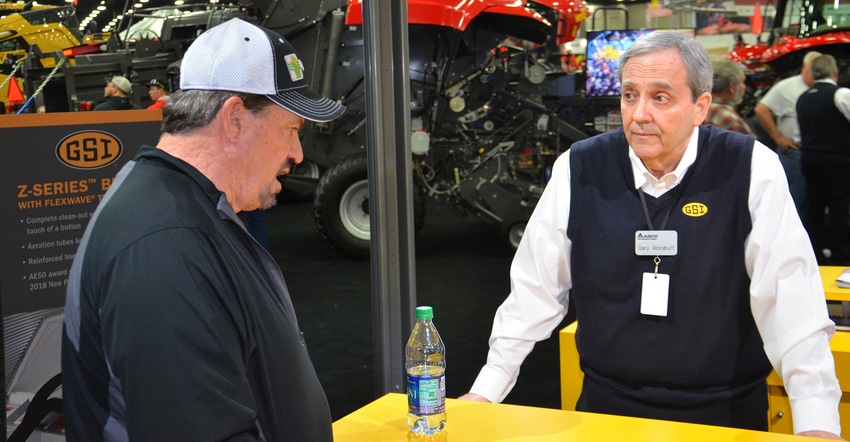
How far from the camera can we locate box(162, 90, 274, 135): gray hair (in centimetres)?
133

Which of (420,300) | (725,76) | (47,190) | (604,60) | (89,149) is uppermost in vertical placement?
(604,60)

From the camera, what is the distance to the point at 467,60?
6.88 meters

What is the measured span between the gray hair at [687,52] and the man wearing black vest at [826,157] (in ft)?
16.4

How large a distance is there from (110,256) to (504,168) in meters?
5.72

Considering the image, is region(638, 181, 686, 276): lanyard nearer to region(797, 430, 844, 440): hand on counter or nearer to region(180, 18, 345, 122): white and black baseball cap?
region(797, 430, 844, 440): hand on counter

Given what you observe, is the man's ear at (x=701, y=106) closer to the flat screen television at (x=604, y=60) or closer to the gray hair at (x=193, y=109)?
the gray hair at (x=193, y=109)

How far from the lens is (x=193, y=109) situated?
134 cm

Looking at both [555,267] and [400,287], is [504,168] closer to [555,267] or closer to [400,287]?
[400,287]

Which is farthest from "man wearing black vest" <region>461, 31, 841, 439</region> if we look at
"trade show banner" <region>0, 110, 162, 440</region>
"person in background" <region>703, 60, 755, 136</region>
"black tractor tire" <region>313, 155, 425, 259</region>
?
"black tractor tire" <region>313, 155, 425, 259</region>

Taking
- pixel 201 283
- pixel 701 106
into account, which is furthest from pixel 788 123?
pixel 201 283

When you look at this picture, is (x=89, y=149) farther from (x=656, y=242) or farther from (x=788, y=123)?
Result: (x=788, y=123)

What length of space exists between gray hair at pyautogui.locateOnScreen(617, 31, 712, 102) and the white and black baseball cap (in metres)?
0.97

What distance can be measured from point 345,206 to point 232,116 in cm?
556

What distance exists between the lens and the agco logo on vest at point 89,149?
270 cm
